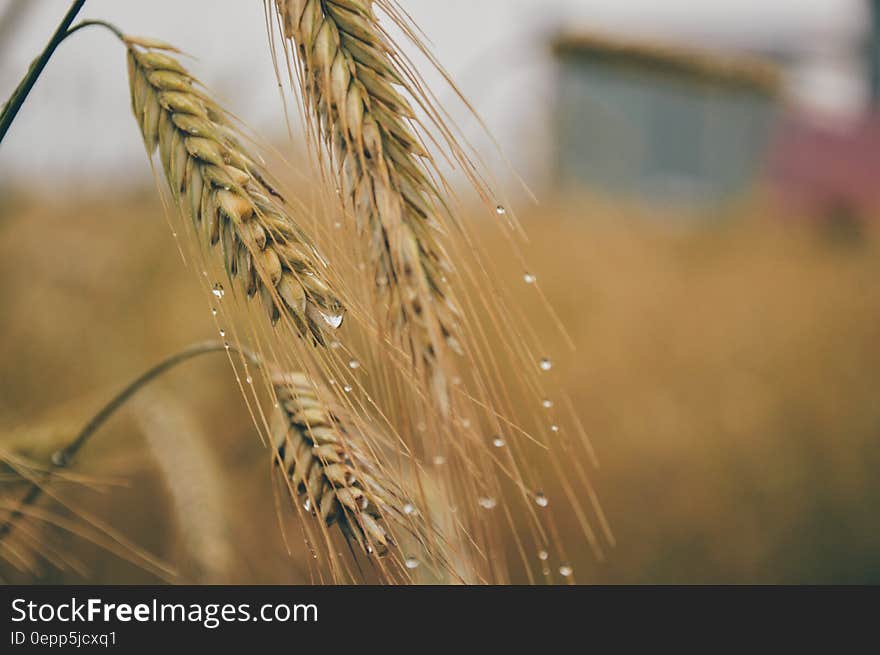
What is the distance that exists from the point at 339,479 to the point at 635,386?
1.80 meters

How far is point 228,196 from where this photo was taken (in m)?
0.41

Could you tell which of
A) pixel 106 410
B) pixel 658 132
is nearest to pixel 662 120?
pixel 658 132

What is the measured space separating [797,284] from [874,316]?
0.30 meters

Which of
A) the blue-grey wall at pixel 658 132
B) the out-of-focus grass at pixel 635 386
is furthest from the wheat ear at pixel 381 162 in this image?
the blue-grey wall at pixel 658 132

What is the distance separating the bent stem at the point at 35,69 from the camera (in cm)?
44

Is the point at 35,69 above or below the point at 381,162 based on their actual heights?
above

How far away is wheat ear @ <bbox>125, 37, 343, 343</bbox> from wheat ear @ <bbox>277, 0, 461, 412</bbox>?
42 millimetres

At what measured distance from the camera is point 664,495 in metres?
1.91

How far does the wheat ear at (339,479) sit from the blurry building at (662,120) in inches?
106

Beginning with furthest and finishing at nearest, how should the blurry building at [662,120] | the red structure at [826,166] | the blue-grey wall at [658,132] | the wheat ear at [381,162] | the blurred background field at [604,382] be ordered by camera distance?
the red structure at [826,166] < the blue-grey wall at [658,132] < the blurry building at [662,120] < the blurred background field at [604,382] < the wheat ear at [381,162]

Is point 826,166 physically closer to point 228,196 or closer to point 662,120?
point 662,120

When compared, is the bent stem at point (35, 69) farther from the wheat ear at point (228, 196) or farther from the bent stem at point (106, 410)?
the bent stem at point (106, 410)

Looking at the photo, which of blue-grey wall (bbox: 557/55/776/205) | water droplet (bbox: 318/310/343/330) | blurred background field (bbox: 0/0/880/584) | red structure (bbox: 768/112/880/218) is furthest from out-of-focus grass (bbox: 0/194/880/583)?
red structure (bbox: 768/112/880/218)

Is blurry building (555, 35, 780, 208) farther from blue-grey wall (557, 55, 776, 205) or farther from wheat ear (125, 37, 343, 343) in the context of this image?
wheat ear (125, 37, 343, 343)
